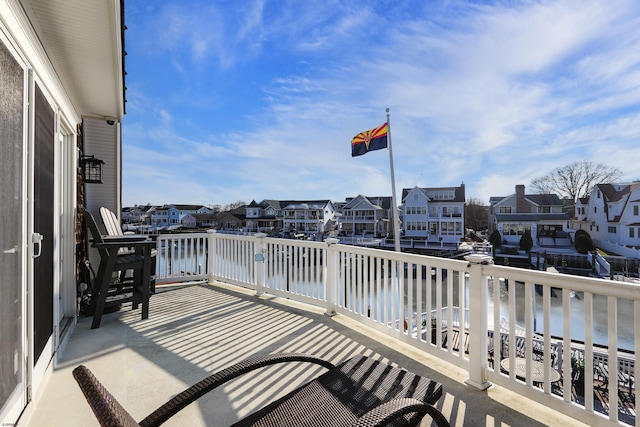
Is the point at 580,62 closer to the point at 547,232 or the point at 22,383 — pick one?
the point at 22,383

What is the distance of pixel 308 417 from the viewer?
135 cm

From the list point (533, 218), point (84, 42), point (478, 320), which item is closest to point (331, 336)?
point (478, 320)

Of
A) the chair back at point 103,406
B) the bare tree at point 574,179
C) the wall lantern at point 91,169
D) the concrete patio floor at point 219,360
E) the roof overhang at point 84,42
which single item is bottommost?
the concrete patio floor at point 219,360

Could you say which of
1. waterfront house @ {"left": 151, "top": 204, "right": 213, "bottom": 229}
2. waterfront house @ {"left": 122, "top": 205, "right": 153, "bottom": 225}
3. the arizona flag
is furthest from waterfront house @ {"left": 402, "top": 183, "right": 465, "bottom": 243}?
waterfront house @ {"left": 122, "top": 205, "right": 153, "bottom": 225}

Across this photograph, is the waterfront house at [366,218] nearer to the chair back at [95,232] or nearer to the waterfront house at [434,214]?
the waterfront house at [434,214]

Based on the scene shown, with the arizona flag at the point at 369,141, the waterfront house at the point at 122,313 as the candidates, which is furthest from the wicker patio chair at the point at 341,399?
the arizona flag at the point at 369,141

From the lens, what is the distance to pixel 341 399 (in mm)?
1503

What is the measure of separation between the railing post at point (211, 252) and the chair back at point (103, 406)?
4.77 m

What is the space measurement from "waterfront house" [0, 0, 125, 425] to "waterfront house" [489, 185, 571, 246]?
32.9 m

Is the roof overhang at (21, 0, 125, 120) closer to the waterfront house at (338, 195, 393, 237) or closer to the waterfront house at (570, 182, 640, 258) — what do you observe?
the waterfront house at (570, 182, 640, 258)

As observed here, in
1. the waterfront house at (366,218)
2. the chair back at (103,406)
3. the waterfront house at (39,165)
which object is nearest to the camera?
the chair back at (103,406)

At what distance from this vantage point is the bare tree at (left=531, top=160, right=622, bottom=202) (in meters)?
30.7

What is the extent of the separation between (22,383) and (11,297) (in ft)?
2.00

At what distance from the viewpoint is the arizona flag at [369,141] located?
9.79 metres
